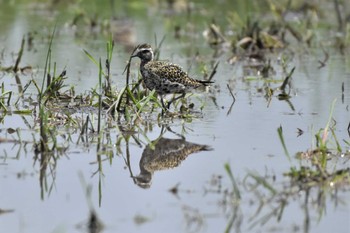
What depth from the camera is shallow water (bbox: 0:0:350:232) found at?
5750 mm

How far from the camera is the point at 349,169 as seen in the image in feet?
22.5

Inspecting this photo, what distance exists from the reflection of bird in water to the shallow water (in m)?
0.06

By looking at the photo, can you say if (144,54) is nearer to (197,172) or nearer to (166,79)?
(166,79)

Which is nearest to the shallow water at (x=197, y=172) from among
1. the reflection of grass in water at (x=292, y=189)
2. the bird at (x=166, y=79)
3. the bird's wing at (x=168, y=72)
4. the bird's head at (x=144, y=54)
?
the reflection of grass in water at (x=292, y=189)

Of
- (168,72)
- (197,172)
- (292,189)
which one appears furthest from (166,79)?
(292,189)

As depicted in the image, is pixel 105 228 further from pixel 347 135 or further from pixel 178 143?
pixel 347 135

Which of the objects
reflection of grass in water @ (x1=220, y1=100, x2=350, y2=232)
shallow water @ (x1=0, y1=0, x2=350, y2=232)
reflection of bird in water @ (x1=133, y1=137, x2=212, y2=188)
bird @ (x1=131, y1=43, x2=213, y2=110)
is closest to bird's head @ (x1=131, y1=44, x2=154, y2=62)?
bird @ (x1=131, y1=43, x2=213, y2=110)

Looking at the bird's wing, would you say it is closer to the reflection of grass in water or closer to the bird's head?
the bird's head

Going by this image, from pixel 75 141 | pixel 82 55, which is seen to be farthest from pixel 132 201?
pixel 82 55

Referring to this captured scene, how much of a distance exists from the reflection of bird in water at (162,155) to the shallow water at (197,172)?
6 cm

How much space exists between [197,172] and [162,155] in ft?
2.06

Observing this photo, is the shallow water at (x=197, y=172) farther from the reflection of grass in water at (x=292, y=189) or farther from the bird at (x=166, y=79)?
the bird at (x=166, y=79)

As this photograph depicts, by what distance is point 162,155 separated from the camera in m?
7.48

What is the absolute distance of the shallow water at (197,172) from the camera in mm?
5750
